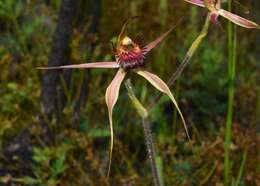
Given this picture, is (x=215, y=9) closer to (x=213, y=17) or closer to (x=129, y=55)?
(x=213, y=17)

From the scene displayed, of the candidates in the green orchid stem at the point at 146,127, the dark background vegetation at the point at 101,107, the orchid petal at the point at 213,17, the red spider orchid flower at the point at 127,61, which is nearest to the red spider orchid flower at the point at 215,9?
the orchid petal at the point at 213,17

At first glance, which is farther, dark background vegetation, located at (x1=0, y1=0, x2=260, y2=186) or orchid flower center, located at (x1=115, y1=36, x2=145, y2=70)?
dark background vegetation, located at (x1=0, y1=0, x2=260, y2=186)

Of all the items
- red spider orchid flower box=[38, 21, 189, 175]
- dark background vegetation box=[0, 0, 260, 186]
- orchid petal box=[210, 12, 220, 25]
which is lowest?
dark background vegetation box=[0, 0, 260, 186]

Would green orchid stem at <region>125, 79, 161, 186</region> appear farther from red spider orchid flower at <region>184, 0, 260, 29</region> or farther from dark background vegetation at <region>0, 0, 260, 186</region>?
dark background vegetation at <region>0, 0, 260, 186</region>

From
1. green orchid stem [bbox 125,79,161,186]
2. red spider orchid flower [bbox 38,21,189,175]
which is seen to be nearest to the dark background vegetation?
green orchid stem [bbox 125,79,161,186]

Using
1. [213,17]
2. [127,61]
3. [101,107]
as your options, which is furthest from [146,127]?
[101,107]
